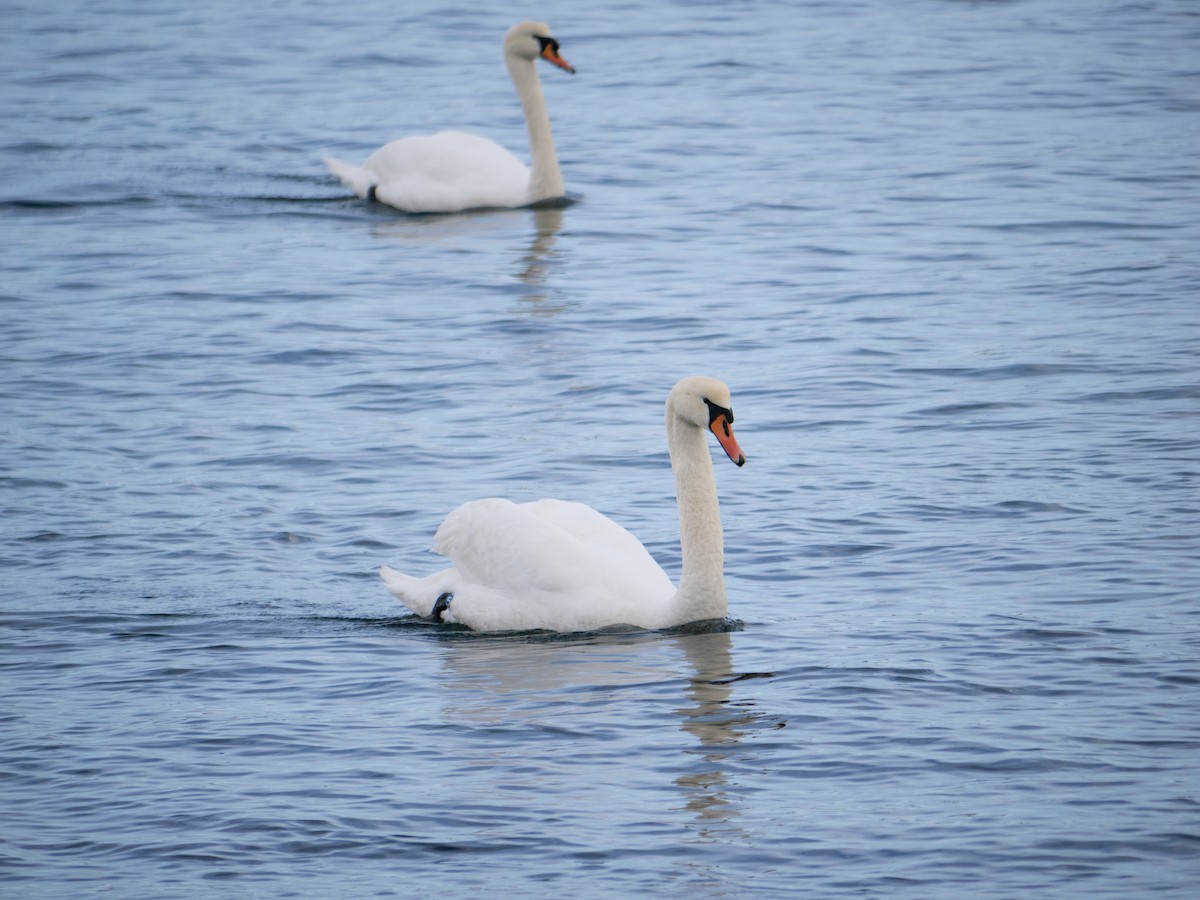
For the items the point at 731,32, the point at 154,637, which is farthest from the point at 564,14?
the point at 154,637

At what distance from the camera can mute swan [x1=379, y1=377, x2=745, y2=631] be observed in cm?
1066

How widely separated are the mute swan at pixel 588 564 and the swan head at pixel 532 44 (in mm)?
11702

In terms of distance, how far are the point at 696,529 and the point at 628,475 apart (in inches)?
109

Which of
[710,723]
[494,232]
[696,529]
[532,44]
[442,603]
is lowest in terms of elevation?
[710,723]

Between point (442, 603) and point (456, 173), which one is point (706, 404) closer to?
point (442, 603)

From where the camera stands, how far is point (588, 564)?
10781mm

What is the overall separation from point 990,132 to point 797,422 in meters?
9.59

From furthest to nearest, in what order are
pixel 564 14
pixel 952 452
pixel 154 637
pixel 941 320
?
pixel 564 14 < pixel 941 320 < pixel 952 452 < pixel 154 637

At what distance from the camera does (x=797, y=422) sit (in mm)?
A: 14461

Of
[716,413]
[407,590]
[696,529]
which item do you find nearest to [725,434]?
[716,413]

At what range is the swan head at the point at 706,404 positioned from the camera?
10.5 meters

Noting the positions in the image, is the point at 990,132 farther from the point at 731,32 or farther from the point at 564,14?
the point at 564,14

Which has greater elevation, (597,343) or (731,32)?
(731,32)

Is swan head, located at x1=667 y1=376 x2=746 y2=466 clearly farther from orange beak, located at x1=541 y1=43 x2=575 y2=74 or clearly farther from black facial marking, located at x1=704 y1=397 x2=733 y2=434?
orange beak, located at x1=541 y1=43 x2=575 y2=74
